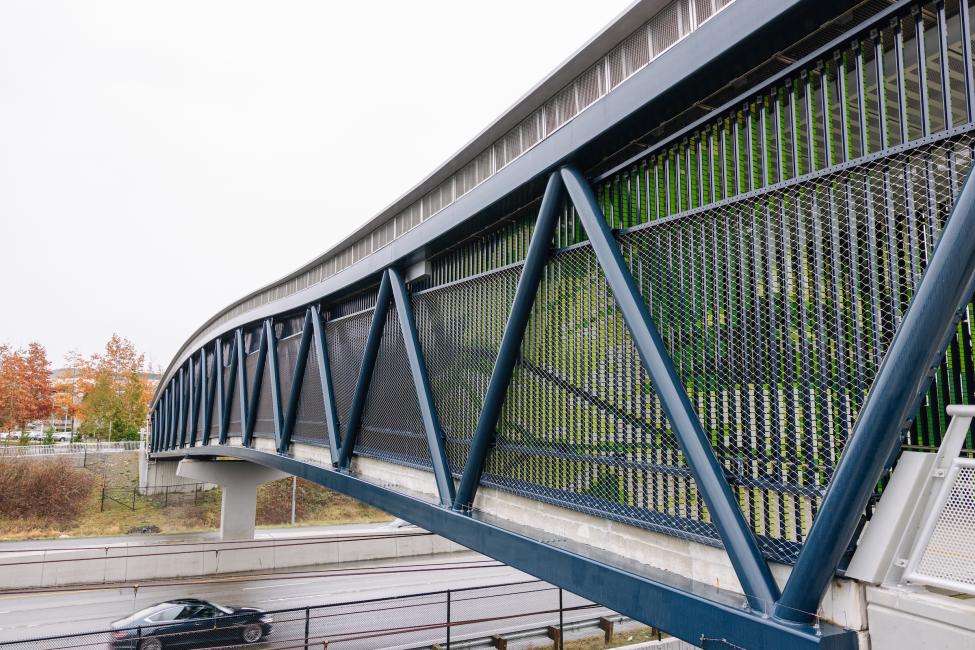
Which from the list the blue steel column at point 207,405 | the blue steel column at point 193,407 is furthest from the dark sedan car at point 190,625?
the blue steel column at point 193,407

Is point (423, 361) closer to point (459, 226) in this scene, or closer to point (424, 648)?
point (459, 226)

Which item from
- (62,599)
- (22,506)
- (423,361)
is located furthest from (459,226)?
(22,506)

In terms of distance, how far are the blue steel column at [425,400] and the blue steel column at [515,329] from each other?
0.64 meters

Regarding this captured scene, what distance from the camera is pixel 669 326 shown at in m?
5.17

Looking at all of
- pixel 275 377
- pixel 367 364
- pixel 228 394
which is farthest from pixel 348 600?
pixel 367 364

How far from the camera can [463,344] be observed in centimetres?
872

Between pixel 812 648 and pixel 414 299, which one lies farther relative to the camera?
pixel 414 299

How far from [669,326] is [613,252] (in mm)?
766

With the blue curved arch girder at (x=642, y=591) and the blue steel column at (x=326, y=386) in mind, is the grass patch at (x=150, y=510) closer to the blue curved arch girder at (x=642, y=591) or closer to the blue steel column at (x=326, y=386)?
the blue steel column at (x=326, y=386)

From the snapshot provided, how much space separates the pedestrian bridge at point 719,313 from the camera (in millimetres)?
3480

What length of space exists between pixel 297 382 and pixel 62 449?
4427 cm

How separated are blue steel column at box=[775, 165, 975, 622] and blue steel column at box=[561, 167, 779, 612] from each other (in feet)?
1.57

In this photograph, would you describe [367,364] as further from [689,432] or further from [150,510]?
[150,510]

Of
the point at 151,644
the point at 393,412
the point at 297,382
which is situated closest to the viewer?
the point at 393,412
